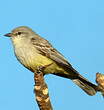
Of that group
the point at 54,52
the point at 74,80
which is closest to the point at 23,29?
the point at 54,52

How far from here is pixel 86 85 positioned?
9469 mm

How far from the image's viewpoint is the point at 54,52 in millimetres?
10156

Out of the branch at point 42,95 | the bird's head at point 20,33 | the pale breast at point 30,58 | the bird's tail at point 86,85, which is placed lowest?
the branch at point 42,95

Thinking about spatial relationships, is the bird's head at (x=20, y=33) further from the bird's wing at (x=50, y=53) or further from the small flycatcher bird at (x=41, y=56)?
the bird's wing at (x=50, y=53)

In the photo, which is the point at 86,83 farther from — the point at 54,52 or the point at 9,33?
the point at 9,33

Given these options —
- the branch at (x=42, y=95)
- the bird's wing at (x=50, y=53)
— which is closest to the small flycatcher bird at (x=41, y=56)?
the bird's wing at (x=50, y=53)

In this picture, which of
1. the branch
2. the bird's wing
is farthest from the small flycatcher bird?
the branch

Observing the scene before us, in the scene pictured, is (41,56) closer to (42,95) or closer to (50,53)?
(50,53)

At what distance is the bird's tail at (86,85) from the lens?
346 inches

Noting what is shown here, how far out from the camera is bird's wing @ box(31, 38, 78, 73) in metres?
9.87

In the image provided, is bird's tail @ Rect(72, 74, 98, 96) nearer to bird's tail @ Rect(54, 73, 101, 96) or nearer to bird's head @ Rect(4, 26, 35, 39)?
bird's tail @ Rect(54, 73, 101, 96)

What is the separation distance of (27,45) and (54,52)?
84 cm

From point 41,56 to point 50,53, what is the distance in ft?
1.25

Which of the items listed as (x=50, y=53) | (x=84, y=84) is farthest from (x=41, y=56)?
(x=84, y=84)
